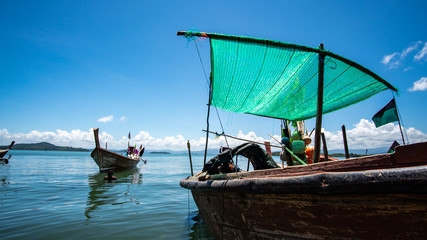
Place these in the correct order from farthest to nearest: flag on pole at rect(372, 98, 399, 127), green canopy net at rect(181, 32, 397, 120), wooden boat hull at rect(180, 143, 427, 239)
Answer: flag on pole at rect(372, 98, 399, 127), green canopy net at rect(181, 32, 397, 120), wooden boat hull at rect(180, 143, 427, 239)

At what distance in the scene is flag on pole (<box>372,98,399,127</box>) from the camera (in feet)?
20.1

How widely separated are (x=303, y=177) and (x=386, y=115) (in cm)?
593

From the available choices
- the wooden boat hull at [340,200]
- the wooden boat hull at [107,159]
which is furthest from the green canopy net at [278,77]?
the wooden boat hull at [107,159]

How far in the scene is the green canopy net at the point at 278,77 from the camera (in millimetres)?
4043

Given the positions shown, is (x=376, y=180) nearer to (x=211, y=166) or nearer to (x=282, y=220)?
(x=282, y=220)

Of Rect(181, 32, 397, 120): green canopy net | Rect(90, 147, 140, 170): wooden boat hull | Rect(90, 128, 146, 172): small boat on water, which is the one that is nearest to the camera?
Rect(181, 32, 397, 120): green canopy net

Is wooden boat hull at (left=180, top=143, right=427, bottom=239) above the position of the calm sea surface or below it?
above

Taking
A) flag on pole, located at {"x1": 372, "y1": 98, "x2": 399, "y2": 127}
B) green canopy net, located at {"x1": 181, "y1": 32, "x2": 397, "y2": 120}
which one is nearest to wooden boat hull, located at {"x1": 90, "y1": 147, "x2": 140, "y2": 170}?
green canopy net, located at {"x1": 181, "y1": 32, "x2": 397, "y2": 120}

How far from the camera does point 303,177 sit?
232cm

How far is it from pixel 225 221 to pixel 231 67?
304 cm

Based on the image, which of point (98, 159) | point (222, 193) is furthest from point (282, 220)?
point (98, 159)

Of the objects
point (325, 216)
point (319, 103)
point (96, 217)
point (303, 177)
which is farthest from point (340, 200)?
point (96, 217)

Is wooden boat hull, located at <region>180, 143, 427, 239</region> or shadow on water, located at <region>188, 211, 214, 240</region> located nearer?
wooden boat hull, located at <region>180, 143, 427, 239</region>

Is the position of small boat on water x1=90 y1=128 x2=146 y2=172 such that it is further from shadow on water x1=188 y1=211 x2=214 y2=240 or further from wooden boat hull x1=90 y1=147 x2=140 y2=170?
shadow on water x1=188 y1=211 x2=214 y2=240
